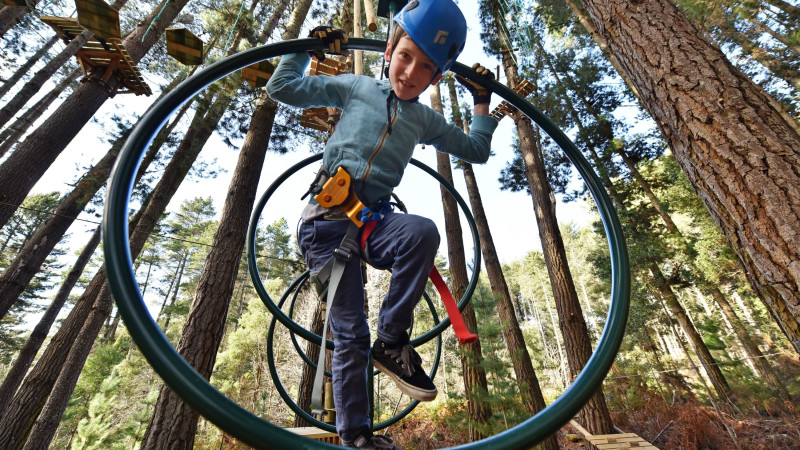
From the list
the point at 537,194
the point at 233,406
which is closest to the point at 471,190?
the point at 537,194

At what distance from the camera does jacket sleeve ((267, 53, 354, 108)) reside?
5.32 ft

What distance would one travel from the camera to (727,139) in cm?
168

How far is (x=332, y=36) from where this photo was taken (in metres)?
1.54

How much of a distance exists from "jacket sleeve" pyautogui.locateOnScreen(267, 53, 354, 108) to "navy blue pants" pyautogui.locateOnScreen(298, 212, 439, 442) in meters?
0.67

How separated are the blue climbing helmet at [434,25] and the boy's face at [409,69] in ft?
0.14

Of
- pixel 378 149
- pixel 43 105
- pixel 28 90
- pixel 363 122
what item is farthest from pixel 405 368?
pixel 43 105

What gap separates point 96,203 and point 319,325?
829 cm

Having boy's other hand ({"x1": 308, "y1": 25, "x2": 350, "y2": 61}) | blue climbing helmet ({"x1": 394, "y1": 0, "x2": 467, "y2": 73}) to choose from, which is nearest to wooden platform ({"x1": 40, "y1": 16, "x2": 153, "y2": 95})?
boy's other hand ({"x1": 308, "y1": 25, "x2": 350, "y2": 61})

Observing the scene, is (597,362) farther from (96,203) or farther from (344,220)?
(96,203)

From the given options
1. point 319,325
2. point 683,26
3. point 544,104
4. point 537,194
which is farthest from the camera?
point 544,104

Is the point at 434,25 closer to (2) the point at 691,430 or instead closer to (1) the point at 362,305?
(1) the point at 362,305

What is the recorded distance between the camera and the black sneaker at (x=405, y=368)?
51.9 inches

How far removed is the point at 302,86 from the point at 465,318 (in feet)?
16.9

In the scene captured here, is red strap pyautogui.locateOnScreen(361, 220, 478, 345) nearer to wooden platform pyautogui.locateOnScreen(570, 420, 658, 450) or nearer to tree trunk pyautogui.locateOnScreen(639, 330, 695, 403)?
wooden platform pyautogui.locateOnScreen(570, 420, 658, 450)
